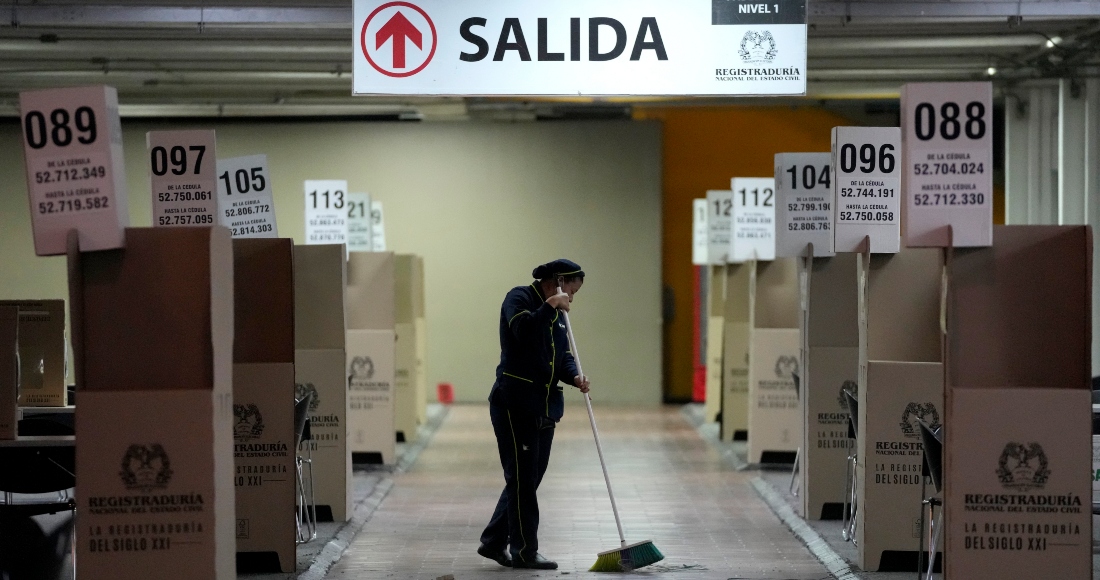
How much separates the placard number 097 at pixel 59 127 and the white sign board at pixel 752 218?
795cm

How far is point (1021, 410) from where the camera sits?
507 cm

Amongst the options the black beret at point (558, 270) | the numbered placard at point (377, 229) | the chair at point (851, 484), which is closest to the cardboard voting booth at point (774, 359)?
the chair at point (851, 484)

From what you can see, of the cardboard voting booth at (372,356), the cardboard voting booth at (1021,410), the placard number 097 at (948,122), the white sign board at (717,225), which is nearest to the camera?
the cardboard voting booth at (1021,410)

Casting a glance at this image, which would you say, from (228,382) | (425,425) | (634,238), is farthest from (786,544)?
(634,238)

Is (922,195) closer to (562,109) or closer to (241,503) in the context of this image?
(241,503)

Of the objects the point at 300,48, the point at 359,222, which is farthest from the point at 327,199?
the point at 300,48

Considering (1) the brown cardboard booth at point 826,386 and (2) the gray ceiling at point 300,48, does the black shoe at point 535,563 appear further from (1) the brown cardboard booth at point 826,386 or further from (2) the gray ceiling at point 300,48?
(2) the gray ceiling at point 300,48

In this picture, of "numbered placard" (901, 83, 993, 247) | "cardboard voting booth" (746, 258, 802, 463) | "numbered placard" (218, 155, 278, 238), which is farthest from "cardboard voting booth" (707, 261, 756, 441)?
"numbered placard" (901, 83, 993, 247)

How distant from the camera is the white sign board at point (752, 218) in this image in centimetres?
1205

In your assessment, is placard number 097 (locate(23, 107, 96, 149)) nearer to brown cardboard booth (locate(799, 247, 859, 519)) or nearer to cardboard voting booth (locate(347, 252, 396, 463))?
brown cardboard booth (locate(799, 247, 859, 519))

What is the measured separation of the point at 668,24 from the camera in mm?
7168

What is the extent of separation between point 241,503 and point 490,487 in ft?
12.1

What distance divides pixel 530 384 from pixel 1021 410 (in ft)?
8.27

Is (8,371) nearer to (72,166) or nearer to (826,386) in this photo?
(72,166)
